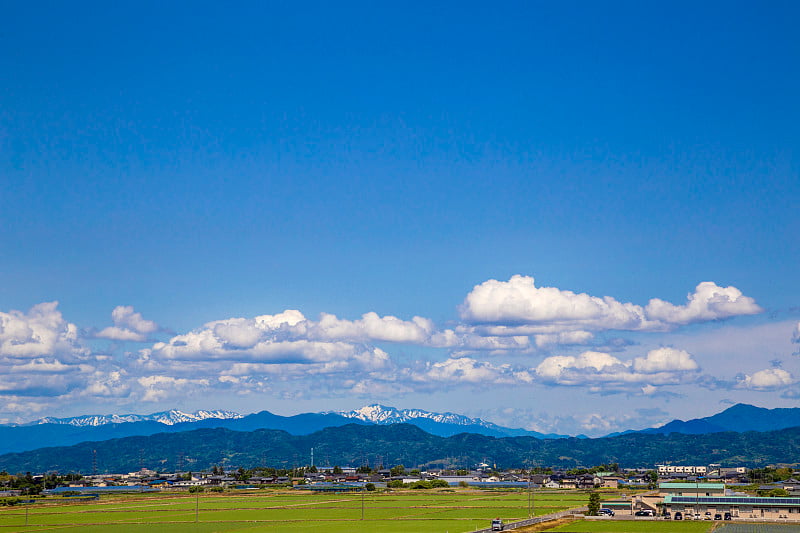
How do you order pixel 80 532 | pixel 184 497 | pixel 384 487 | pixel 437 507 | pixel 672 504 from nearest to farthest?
pixel 80 532
pixel 672 504
pixel 437 507
pixel 184 497
pixel 384 487

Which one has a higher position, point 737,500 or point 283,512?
point 283,512

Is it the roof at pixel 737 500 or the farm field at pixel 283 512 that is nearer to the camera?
the farm field at pixel 283 512

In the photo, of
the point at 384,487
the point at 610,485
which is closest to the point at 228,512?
the point at 384,487

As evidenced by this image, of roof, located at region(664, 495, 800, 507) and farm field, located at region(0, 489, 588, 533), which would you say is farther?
roof, located at region(664, 495, 800, 507)

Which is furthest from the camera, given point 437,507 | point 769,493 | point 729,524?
point 769,493

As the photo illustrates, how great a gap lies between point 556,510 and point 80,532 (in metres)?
55.8

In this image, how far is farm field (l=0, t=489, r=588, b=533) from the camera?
86.7 metres

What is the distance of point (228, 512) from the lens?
10769 cm

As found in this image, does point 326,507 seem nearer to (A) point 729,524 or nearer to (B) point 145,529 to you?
(B) point 145,529

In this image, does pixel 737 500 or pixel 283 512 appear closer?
pixel 737 500

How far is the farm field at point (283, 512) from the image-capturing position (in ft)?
284

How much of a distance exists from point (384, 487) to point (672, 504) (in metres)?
79.9

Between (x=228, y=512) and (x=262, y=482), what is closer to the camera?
(x=228, y=512)

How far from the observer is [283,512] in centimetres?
10788
